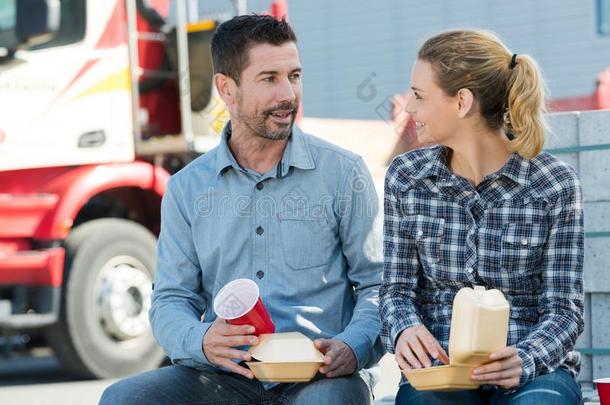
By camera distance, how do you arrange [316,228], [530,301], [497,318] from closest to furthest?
[497,318] < [530,301] < [316,228]

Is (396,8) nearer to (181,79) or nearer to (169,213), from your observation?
(181,79)

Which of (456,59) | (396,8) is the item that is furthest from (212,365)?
(396,8)

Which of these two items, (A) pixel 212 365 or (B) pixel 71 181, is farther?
(B) pixel 71 181

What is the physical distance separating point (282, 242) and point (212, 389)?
1.58 ft

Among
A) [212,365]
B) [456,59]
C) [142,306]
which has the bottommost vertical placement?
[142,306]

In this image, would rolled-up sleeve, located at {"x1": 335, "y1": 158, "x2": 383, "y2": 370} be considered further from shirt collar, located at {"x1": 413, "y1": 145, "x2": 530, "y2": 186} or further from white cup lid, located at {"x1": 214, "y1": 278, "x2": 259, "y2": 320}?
white cup lid, located at {"x1": 214, "y1": 278, "x2": 259, "y2": 320}

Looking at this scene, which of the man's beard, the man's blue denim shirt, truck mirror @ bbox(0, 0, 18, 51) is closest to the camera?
the man's blue denim shirt

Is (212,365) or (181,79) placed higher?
(181,79)

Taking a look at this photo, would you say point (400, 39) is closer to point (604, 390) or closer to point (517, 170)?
point (517, 170)

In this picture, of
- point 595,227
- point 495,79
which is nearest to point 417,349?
point 495,79

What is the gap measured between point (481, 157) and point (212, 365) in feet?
3.08

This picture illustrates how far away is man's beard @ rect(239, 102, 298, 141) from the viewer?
139 inches

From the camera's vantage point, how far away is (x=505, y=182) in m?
3.16

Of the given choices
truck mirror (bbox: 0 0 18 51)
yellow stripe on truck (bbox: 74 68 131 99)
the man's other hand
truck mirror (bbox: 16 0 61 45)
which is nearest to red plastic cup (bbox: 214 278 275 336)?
the man's other hand
